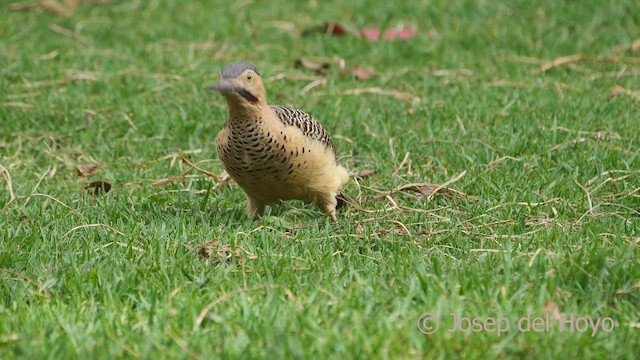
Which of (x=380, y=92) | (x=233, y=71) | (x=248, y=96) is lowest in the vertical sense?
(x=380, y=92)

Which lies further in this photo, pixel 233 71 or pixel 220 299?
pixel 233 71

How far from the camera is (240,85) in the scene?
4770 millimetres

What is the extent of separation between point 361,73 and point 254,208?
2.91 meters

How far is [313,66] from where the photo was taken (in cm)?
820

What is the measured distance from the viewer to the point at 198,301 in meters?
3.95

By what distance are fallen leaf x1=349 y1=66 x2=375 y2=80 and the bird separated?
8.91 feet

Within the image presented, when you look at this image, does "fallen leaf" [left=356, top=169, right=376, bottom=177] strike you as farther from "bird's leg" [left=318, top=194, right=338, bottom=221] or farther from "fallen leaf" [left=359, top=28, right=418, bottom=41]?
"fallen leaf" [left=359, top=28, right=418, bottom=41]

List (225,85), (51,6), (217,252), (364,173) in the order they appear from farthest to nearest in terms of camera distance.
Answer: (51,6), (364,173), (225,85), (217,252)

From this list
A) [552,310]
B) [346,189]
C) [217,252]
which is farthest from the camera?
[346,189]

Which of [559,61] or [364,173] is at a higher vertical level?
[364,173]

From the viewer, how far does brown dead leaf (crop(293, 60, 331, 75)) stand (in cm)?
820

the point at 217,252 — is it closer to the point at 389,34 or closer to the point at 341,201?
the point at 341,201

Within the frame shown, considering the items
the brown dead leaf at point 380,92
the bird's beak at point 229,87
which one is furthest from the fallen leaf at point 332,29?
the bird's beak at point 229,87

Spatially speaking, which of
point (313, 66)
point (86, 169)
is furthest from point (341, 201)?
point (313, 66)
